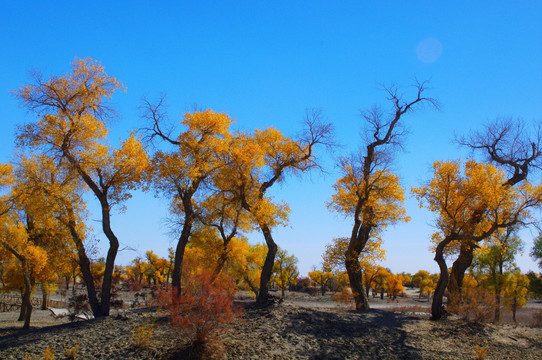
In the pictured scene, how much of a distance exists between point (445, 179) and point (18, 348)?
16623 mm

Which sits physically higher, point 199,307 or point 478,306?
point 199,307

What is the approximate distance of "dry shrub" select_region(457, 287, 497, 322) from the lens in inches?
601

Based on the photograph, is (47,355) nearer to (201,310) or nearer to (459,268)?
(201,310)

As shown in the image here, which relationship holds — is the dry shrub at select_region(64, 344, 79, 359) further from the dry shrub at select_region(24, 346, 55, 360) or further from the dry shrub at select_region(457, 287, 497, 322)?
the dry shrub at select_region(457, 287, 497, 322)

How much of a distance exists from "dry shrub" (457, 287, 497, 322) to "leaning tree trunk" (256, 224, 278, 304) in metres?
7.83

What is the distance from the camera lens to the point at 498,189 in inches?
645

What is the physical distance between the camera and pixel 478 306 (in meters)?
15.3

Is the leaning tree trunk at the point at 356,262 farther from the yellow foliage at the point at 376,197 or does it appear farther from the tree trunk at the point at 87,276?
the tree trunk at the point at 87,276

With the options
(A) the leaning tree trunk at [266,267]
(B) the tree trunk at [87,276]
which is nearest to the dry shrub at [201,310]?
(B) the tree trunk at [87,276]

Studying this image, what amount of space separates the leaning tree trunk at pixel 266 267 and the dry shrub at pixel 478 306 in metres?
7.83

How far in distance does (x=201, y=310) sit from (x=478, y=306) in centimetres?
1164

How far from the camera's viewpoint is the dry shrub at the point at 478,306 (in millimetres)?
15263

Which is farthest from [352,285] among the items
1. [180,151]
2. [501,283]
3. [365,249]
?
[501,283]

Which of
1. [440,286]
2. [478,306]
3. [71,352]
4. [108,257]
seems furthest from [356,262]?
[71,352]
